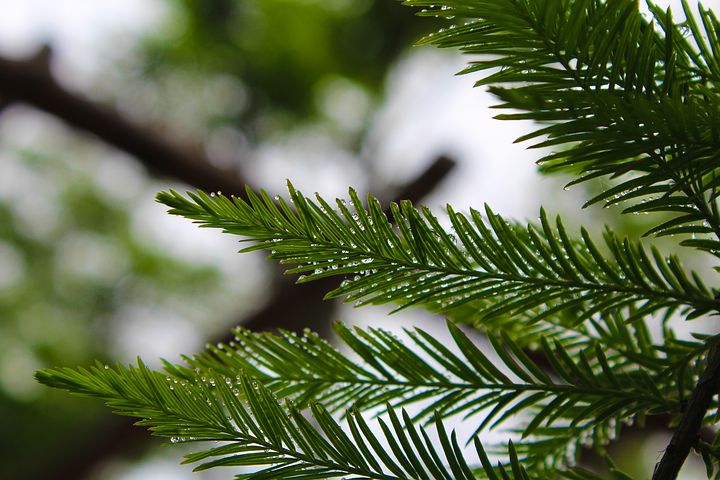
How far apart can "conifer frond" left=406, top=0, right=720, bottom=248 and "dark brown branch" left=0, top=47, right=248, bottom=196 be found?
54.8 inches

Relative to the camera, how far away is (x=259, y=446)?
10.0 inches

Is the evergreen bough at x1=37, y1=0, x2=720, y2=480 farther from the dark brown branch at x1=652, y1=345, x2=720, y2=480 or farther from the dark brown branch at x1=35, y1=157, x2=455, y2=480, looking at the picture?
the dark brown branch at x1=35, y1=157, x2=455, y2=480

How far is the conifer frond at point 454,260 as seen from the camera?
26 centimetres

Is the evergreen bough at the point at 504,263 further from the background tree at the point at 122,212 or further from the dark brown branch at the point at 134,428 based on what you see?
the background tree at the point at 122,212

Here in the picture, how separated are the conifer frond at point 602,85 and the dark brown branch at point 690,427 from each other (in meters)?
0.05

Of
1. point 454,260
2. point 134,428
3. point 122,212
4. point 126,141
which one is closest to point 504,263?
point 454,260

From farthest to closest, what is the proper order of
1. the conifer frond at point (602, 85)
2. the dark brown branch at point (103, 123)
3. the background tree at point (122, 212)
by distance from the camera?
the background tree at point (122, 212), the dark brown branch at point (103, 123), the conifer frond at point (602, 85)

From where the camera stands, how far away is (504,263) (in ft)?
0.87

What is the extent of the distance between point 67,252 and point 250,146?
6.54 ft

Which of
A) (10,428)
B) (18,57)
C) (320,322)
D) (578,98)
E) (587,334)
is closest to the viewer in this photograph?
(578,98)

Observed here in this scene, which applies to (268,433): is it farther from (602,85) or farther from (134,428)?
(134,428)

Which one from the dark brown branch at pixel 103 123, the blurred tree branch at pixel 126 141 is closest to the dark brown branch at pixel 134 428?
the blurred tree branch at pixel 126 141

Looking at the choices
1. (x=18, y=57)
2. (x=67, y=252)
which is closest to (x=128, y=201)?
(x=67, y=252)

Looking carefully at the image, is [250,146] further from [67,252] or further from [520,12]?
[520,12]
